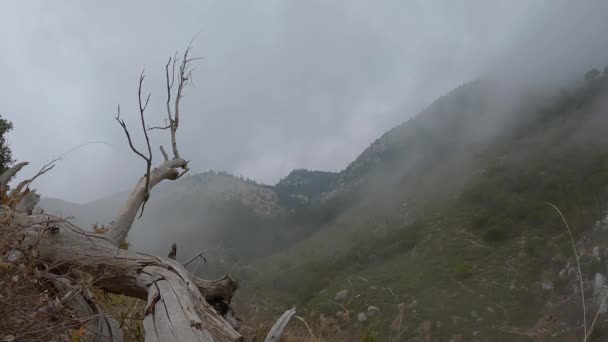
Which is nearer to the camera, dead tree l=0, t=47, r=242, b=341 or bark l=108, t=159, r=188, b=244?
dead tree l=0, t=47, r=242, b=341

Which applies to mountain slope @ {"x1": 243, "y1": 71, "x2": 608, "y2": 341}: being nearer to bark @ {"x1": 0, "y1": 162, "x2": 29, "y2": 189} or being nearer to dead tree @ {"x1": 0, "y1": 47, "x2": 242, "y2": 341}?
dead tree @ {"x1": 0, "y1": 47, "x2": 242, "y2": 341}

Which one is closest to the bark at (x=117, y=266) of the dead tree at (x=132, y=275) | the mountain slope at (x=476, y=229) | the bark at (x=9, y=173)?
the dead tree at (x=132, y=275)

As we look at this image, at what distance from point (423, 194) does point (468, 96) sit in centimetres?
4574

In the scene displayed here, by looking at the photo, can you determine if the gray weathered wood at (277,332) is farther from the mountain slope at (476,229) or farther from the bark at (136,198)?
the bark at (136,198)

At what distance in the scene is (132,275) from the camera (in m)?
3.04

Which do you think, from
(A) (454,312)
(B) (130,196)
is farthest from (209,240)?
(B) (130,196)

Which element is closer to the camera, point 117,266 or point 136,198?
point 117,266

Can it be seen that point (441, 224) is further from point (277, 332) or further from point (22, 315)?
point (22, 315)

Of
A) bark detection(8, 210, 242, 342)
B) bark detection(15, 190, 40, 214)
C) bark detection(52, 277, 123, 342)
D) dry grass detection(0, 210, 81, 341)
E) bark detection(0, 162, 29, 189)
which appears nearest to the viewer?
dry grass detection(0, 210, 81, 341)

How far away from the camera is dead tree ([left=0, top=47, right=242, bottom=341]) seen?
6.72 ft

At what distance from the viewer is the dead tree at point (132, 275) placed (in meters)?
2.05

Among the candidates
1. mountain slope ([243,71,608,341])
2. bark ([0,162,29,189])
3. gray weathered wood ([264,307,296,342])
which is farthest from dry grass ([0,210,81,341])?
bark ([0,162,29,189])

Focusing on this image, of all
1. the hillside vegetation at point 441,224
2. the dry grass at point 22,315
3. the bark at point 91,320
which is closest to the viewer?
the dry grass at point 22,315

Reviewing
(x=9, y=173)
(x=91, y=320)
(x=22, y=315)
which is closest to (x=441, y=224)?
A: (x=9, y=173)
